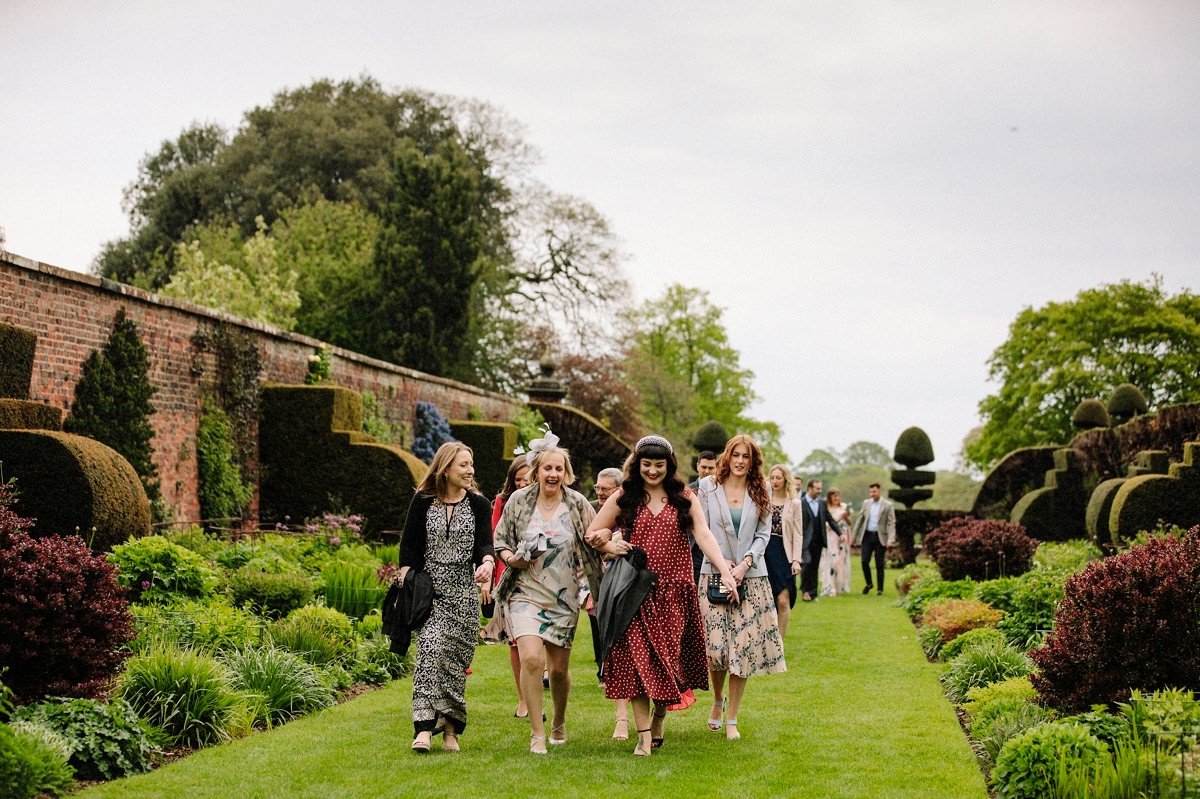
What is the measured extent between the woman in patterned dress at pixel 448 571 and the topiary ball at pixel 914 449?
76.7 ft

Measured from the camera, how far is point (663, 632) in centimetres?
746

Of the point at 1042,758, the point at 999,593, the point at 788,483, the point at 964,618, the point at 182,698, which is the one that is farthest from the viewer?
the point at 999,593

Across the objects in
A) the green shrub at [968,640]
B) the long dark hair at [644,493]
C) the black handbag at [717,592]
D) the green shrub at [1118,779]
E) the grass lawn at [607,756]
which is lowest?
the grass lawn at [607,756]

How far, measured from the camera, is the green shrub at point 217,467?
1539 cm

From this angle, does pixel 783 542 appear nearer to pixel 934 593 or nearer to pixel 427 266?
pixel 934 593

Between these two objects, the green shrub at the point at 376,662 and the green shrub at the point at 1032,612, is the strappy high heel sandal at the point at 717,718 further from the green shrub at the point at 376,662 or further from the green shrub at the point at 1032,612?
the green shrub at the point at 1032,612

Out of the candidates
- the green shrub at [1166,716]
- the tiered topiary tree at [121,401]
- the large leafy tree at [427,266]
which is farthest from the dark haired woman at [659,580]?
the large leafy tree at [427,266]

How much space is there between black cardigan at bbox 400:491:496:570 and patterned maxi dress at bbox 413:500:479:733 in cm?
3

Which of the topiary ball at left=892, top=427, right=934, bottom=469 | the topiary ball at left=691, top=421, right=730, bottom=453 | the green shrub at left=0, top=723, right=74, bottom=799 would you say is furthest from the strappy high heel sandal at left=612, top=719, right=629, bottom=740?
the topiary ball at left=691, top=421, right=730, bottom=453

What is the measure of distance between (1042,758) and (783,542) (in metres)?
6.14

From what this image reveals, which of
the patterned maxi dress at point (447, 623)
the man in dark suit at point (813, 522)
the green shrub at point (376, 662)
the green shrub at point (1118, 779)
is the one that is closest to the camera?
the green shrub at point (1118, 779)

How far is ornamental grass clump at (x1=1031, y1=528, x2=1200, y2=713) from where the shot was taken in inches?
277

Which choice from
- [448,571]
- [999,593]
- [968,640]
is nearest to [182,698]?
[448,571]

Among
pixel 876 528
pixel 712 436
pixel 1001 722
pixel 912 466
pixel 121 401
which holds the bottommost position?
pixel 1001 722
